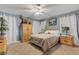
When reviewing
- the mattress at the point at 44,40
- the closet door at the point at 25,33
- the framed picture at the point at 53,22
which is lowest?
the mattress at the point at 44,40

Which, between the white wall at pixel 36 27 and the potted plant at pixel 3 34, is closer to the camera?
the potted plant at pixel 3 34


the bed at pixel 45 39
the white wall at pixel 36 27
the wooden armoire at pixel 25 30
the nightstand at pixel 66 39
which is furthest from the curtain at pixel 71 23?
the wooden armoire at pixel 25 30

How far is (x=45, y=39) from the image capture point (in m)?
1.81

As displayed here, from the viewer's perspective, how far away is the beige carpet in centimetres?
179

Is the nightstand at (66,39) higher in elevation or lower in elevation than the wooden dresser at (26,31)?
lower

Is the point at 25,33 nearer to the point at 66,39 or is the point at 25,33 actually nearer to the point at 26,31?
the point at 26,31

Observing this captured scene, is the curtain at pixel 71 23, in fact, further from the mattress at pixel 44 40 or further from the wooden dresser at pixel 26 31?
the wooden dresser at pixel 26 31

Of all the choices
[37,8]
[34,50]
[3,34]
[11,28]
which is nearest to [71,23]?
[37,8]

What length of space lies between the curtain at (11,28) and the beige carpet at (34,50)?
0.11m

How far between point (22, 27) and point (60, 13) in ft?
2.43

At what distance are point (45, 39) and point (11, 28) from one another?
0.64m

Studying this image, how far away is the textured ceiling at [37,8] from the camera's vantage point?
1.80 m

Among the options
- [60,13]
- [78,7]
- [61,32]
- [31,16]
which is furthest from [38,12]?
[78,7]
